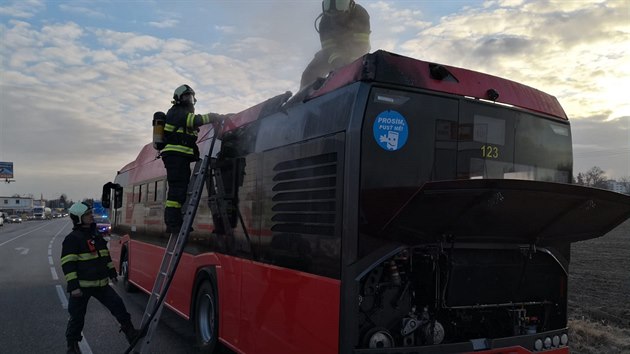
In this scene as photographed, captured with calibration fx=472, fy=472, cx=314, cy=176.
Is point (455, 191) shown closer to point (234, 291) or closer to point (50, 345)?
point (234, 291)

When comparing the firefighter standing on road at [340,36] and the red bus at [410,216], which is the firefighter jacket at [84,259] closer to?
the red bus at [410,216]

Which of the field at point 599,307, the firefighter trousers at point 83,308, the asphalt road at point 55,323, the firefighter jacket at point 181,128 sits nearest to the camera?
the firefighter jacket at point 181,128

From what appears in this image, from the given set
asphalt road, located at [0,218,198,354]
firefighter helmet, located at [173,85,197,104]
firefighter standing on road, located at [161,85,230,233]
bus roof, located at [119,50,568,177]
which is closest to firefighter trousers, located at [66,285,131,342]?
asphalt road, located at [0,218,198,354]

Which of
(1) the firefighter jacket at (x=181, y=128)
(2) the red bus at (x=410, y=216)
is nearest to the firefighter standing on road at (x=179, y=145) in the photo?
(1) the firefighter jacket at (x=181, y=128)

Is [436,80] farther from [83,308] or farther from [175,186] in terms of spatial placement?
[83,308]

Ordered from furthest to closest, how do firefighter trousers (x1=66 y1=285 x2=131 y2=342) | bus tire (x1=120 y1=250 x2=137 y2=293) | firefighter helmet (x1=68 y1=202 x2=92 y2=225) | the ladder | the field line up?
bus tire (x1=120 y1=250 x2=137 y2=293) < the field < firefighter helmet (x1=68 y1=202 x2=92 y2=225) < firefighter trousers (x1=66 y1=285 x2=131 y2=342) < the ladder

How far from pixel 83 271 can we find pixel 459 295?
4.52 m

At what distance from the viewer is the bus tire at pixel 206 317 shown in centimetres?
563

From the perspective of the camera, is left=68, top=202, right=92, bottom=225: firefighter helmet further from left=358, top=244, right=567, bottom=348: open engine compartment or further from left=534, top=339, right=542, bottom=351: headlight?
left=534, top=339, right=542, bottom=351: headlight

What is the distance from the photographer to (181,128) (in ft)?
18.6

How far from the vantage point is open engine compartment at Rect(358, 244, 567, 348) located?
3539 mm

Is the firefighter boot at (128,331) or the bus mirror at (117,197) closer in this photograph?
the firefighter boot at (128,331)

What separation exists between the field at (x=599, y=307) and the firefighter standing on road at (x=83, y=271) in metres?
5.85

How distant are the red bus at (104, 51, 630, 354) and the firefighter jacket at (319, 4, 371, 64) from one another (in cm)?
294
